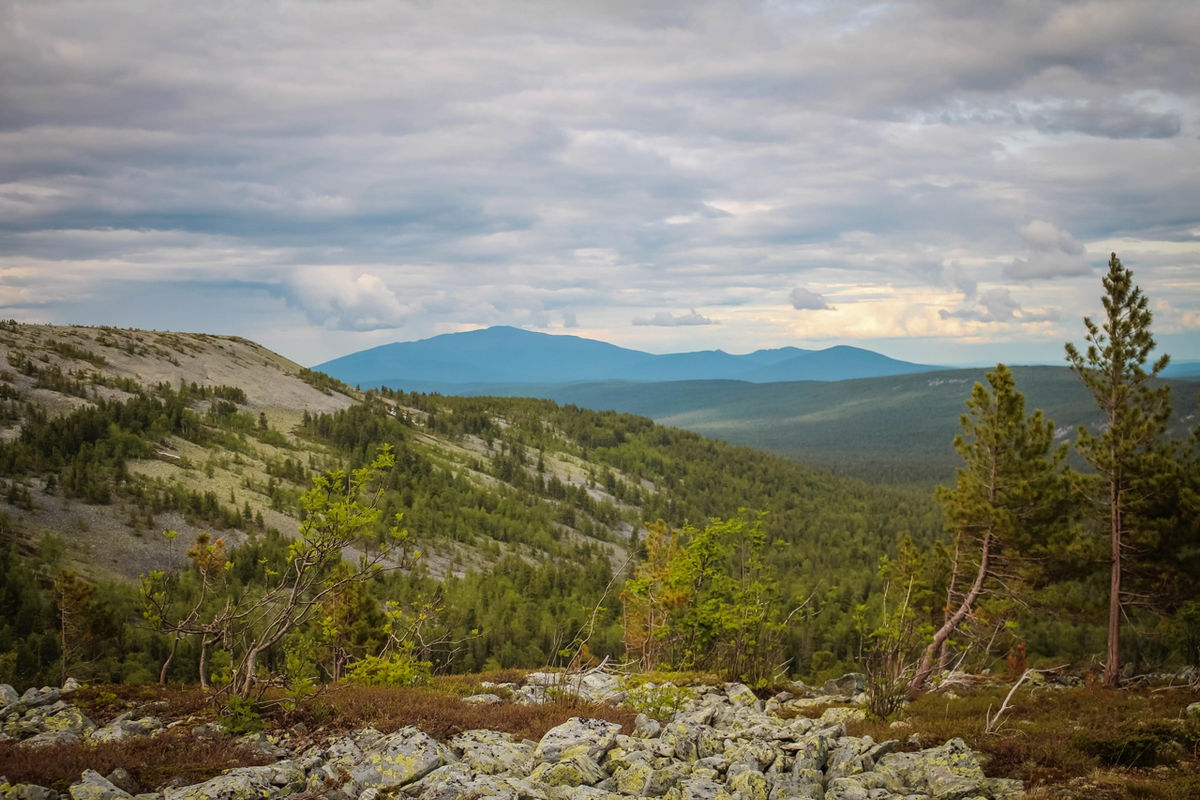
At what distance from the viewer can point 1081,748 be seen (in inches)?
462

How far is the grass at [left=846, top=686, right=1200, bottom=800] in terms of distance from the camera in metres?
9.98

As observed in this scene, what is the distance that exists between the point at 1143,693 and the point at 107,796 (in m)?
27.2

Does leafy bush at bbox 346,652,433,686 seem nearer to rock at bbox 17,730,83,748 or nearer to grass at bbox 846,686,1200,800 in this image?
rock at bbox 17,730,83,748

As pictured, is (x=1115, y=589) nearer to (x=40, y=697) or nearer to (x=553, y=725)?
(x=553, y=725)

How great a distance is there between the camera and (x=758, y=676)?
21.2 m

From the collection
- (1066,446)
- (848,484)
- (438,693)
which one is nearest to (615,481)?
(848,484)

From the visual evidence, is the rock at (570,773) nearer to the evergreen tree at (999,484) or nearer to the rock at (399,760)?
the rock at (399,760)

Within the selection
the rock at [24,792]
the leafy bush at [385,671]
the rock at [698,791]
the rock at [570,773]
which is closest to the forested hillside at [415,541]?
the leafy bush at [385,671]

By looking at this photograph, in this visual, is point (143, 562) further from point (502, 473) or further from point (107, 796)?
point (502, 473)

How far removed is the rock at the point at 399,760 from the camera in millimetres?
10195

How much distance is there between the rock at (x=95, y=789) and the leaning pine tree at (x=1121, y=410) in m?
28.4

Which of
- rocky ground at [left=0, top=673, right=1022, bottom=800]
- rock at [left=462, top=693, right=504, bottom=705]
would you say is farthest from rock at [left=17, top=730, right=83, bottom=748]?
rock at [left=462, top=693, right=504, bottom=705]

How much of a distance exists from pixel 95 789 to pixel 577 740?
6.87 metres

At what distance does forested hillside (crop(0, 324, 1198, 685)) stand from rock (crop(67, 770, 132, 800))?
3.04 meters
